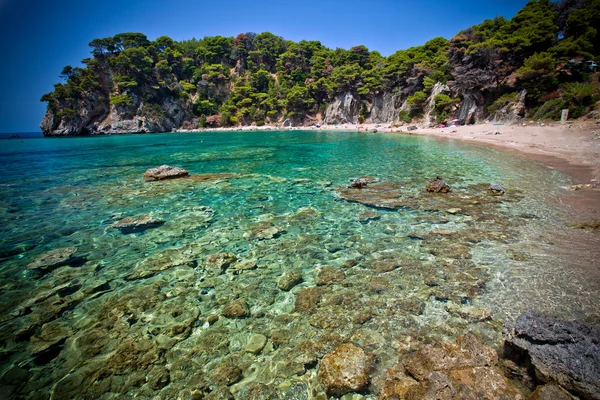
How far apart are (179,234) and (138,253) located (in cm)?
134

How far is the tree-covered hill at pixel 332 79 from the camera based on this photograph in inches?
1575

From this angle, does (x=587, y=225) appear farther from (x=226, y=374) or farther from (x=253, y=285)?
(x=226, y=374)

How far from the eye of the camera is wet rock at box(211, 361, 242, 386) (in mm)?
3650

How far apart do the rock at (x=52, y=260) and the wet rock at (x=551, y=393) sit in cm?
954

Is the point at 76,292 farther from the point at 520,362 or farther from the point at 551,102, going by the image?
the point at 551,102

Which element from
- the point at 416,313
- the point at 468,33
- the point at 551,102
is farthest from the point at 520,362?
the point at 468,33

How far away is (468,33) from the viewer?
56469 mm

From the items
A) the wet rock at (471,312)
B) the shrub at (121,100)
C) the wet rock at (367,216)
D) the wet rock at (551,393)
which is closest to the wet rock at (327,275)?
the wet rock at (471,312)

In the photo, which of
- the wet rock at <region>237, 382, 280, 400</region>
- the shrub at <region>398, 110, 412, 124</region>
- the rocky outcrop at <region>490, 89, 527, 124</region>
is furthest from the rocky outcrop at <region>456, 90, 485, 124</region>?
the wet rock at <region>237, 382, 280, 400</region>

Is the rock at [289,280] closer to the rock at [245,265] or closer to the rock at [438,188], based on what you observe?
the rock at [245,265]

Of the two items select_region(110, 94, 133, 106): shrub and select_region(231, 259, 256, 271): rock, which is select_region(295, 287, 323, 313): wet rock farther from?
select_region(110, 94, 133, 106): shrub

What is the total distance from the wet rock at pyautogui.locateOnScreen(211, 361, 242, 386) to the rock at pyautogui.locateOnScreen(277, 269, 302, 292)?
199cm

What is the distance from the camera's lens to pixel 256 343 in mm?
4320

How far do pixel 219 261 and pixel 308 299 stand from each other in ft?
8.96
